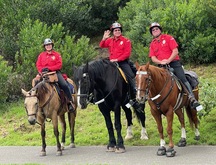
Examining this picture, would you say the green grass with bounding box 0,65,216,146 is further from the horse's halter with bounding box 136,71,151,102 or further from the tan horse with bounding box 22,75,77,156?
the horse's halter with bounding box 136,71,151,102

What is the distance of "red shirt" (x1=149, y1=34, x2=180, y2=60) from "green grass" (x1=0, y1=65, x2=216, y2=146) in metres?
1.99

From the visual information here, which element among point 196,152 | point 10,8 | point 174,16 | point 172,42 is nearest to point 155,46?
point 172,42

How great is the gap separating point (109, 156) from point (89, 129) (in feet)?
11.1

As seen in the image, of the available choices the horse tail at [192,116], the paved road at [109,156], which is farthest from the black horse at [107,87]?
the horse tail at [192,116]

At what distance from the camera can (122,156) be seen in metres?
9.77

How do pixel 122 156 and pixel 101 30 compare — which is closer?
pixel 122 156

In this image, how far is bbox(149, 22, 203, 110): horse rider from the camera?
32.1ft

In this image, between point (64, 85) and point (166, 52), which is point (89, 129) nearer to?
point (64, 85)

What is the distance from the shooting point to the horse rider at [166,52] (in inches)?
385

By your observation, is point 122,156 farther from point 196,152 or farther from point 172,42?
point 172,42

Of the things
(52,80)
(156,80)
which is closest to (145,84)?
(156,80)

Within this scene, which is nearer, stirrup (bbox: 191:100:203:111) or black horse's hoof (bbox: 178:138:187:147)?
stirrup (bbox: 191:100:203:111)

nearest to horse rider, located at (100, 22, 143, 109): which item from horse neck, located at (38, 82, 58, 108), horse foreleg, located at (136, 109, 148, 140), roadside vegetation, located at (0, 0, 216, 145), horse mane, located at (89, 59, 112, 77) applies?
horse mane, located at (89, 59, 112, 77)

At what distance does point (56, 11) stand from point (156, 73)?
1283 cm
